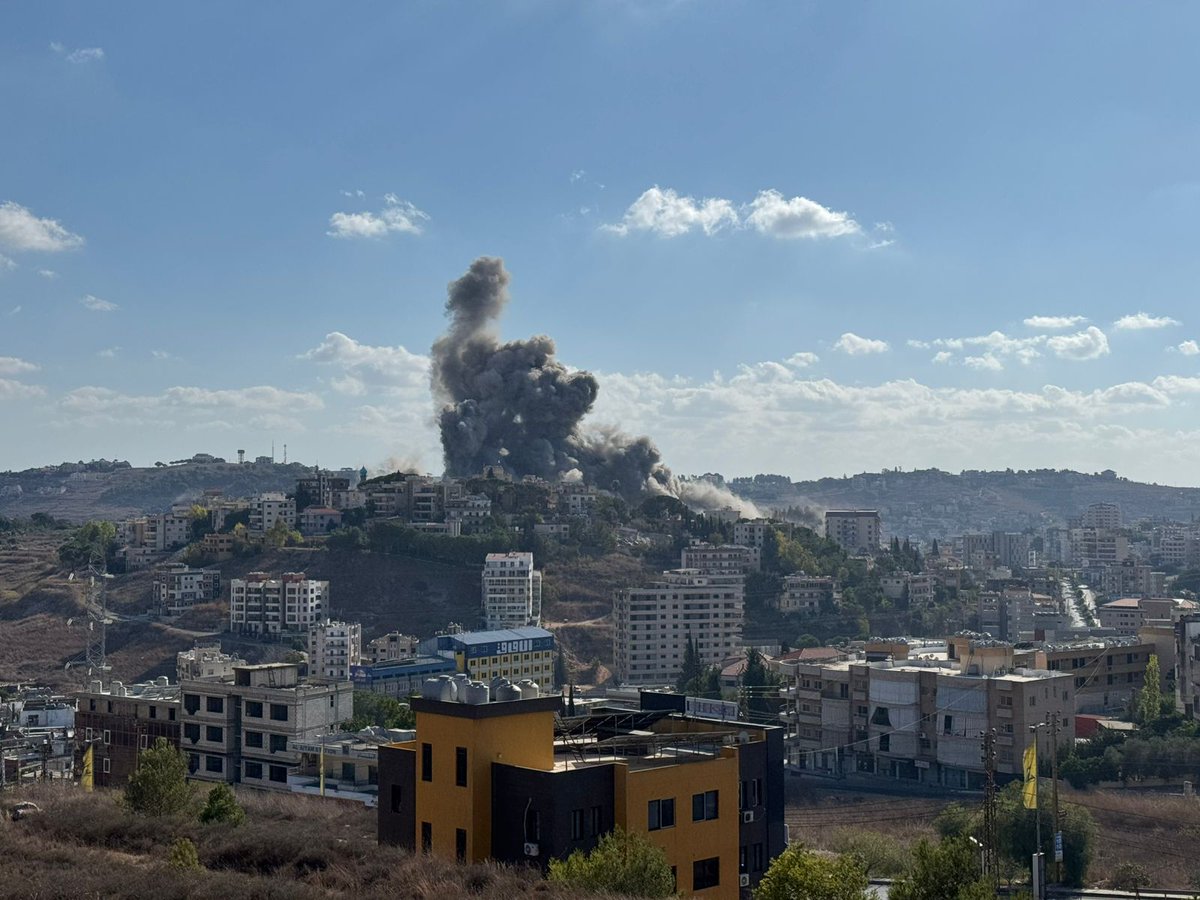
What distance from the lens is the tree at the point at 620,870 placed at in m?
16.2

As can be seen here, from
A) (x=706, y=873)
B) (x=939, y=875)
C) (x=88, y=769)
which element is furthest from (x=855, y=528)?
(x=939, y=875)

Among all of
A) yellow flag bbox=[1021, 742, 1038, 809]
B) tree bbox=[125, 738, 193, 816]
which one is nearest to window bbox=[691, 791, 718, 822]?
tree bbox=[125, 738, 193, 816]

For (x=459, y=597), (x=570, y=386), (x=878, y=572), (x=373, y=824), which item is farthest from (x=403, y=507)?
(x=373, y=824)

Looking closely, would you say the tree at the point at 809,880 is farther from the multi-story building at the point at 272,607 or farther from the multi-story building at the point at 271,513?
the multi-story building at the point at 271,513

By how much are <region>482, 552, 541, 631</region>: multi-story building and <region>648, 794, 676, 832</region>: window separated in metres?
57.5

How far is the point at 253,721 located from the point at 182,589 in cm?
4158

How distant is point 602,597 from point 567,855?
66681 millimetres

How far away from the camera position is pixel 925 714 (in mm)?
48688

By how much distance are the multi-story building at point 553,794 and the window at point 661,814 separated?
1cm

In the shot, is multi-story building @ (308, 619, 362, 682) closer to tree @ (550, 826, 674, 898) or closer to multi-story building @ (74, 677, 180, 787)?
multi-story building @ (74, 677, 180, 787)

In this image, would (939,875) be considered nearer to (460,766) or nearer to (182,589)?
(460,766)

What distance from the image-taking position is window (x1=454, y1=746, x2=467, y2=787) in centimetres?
1892

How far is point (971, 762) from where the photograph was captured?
4653 centimetres

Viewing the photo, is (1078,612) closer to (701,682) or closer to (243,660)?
(701,682)
